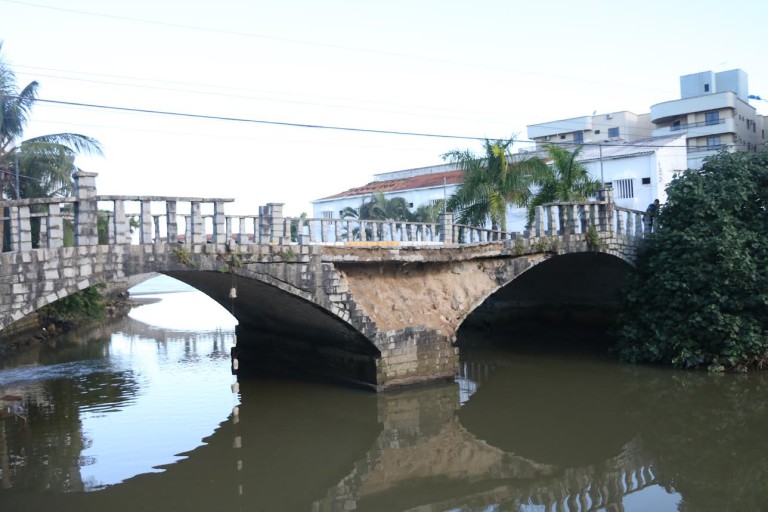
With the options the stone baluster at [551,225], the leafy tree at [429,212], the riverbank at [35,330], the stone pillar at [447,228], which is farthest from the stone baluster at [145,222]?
the leafy tree at [429,212]

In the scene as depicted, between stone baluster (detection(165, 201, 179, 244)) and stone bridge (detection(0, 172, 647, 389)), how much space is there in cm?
2

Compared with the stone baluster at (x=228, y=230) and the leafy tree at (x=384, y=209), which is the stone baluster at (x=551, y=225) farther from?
the leafy tree at (x=384, y=209)

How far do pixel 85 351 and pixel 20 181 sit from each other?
5375 mm

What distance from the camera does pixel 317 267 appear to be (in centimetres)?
1348

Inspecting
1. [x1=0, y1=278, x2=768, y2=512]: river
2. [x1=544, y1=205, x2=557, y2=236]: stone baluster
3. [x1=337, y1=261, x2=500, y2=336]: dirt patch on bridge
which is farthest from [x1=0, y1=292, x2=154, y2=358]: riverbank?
[x1=544, y1=205, x2=557, y2=236]: stone baluster

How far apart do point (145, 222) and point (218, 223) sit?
4.43 feet

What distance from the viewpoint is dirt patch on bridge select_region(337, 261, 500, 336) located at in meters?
14.5

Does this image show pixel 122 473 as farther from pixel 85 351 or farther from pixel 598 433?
pixel 85 351

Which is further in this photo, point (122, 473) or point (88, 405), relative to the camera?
point (88, 405)

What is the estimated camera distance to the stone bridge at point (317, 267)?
1053 centimetres

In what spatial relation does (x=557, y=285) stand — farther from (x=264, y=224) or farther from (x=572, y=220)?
(x=264, y=224)

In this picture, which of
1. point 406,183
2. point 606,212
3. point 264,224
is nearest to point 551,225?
point 606,212

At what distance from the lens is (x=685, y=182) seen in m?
16.9

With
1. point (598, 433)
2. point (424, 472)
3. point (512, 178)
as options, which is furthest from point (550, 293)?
point (424, 472)
